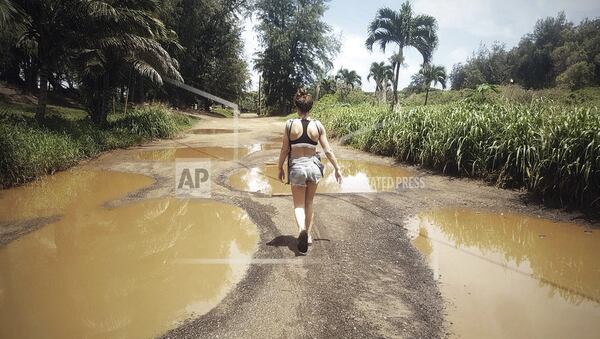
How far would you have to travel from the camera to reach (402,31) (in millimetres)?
24953

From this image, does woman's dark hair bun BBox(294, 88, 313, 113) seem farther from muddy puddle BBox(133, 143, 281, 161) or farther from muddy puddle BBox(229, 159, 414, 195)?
muddy puddle BBox(133, 143, 281, 161)

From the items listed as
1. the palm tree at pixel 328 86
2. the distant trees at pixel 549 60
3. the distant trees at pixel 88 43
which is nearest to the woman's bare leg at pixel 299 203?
the distant trees at pixel 88 43

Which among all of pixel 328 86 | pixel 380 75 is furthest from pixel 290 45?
pixel 380 75

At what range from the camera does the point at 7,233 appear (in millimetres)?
4621

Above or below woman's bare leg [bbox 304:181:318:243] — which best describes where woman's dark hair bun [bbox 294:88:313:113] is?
above

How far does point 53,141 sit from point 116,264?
6699 millimetres

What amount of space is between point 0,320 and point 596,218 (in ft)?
24.5

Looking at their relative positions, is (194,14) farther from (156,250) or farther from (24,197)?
(156,250)

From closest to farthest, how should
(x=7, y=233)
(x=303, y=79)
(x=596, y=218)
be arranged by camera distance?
(x=7, y=233)
(x=596, y=218)
(x=303, y=79)

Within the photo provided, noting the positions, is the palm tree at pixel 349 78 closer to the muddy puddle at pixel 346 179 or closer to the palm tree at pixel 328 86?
the palm tree at pixel 328 86

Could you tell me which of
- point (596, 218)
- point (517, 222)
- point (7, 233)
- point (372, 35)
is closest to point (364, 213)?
point (517, 222)

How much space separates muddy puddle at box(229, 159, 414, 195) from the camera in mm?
7301

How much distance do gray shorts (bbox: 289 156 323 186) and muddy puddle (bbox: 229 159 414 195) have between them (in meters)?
2.91

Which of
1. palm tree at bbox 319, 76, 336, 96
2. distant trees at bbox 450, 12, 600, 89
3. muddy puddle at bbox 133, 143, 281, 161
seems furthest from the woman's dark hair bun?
palm tree at bbox 319, 76, 336, 96
